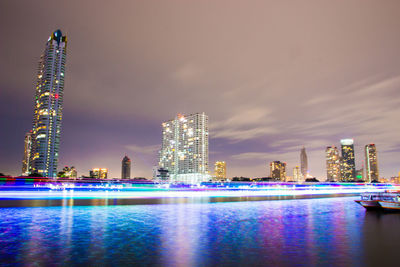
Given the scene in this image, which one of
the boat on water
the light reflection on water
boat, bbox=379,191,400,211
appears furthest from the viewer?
the boat on water

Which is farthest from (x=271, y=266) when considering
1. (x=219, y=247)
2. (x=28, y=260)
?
(x=28, y=260)

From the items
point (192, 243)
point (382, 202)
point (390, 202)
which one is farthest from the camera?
point (382, 202)

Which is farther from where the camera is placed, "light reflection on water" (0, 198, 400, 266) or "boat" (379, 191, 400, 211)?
"boat" (379, 191, 400, 211)

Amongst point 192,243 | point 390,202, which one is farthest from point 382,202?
point 192,243

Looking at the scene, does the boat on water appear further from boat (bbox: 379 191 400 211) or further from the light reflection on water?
the light reflection on water

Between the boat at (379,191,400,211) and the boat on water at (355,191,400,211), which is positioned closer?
the boat at (379,191,400,211)

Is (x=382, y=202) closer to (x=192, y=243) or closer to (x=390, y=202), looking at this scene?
(x=390, y=202)

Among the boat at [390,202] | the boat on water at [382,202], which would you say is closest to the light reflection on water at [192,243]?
the boat at [390,202]

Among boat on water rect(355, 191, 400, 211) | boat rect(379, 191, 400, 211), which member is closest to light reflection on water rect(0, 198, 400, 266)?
boat rect(379, 191, 400, 211)

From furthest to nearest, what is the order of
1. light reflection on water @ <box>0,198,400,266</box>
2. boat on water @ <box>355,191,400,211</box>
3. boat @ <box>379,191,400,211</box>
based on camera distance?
boat on water @ <box>355,191,400,211</box> → boat @ <box>379,191,400,211</box> → light reflection on water @ <box>0,198,400,266</box>

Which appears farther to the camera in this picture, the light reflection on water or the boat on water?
the boat on water

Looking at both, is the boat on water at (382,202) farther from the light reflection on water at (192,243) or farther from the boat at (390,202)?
the light reflection on water at (192,243)

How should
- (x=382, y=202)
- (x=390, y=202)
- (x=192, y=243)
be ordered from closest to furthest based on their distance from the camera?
(x=192, y=243)
(x=390, y=202)
(x=382, y=202)

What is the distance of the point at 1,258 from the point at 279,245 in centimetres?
1893
